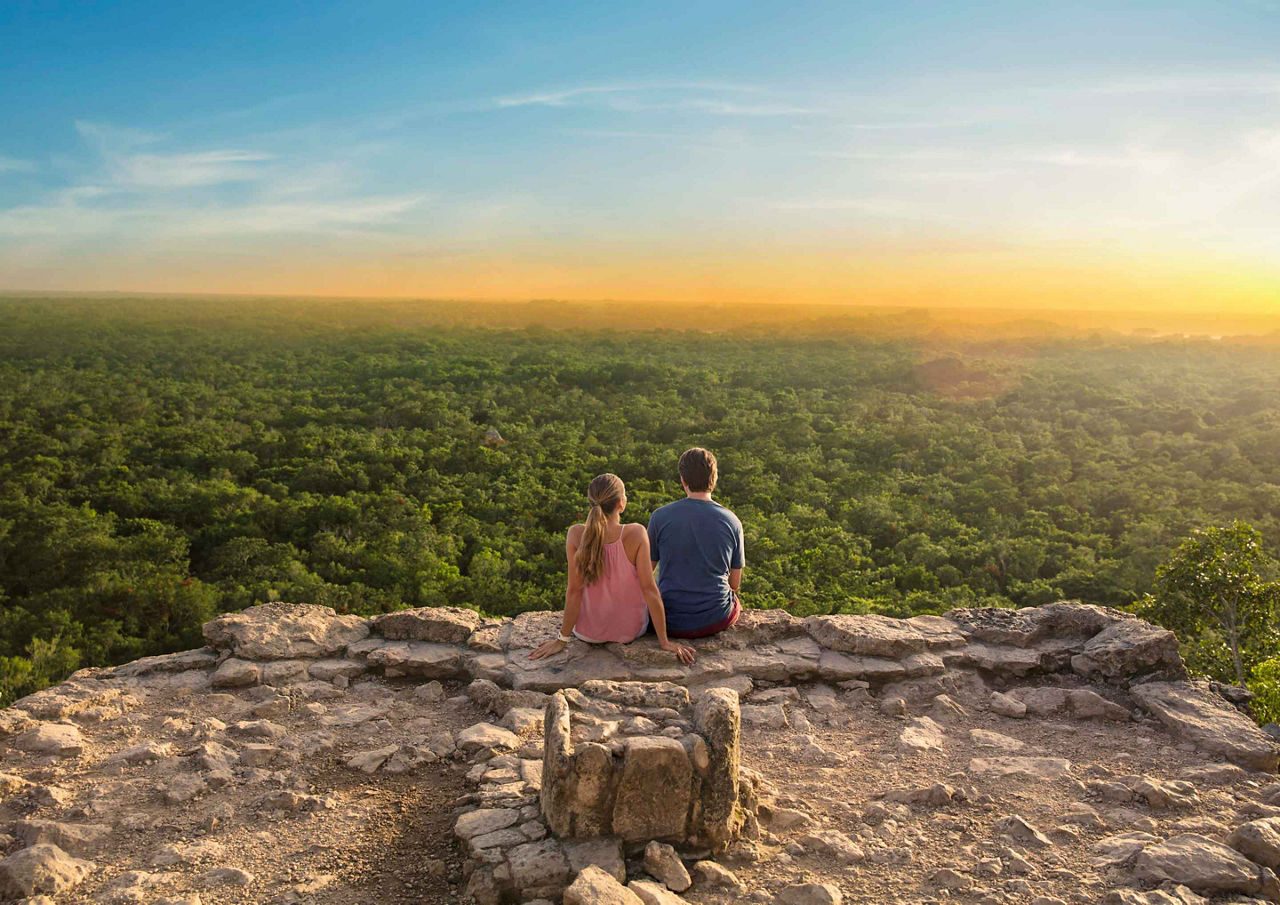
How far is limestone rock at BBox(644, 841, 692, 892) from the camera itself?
3436 millimetres

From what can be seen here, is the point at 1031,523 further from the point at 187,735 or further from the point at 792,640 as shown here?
the point at 187,735

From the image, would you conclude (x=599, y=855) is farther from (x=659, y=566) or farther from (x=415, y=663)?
(x=415, y=663)

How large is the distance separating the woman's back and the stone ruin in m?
1.41

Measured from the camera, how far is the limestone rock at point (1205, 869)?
345 centimetres

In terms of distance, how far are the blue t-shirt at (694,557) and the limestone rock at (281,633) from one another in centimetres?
230

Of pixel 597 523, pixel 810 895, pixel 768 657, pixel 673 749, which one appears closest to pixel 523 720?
pixel 597 523

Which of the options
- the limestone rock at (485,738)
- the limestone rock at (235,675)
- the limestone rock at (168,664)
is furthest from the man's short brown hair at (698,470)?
the limestone rock at (168,664)

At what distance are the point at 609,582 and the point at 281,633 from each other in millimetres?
2410

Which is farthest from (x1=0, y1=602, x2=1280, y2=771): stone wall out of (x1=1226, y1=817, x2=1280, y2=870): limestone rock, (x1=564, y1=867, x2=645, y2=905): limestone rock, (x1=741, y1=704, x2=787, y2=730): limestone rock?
(x1=564, y1=867, x2=645, y2=905): limestone rock

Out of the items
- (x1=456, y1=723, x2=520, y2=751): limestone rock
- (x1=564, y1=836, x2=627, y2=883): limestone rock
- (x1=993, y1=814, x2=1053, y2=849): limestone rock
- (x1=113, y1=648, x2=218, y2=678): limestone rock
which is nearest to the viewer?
(x1=564, y1=836, x2=627, y2=883): limestone rock

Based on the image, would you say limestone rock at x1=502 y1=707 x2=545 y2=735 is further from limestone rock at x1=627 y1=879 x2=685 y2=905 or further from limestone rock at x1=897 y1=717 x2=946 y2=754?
limestone rock at x1=897 y1=717 x2=946 y2=754

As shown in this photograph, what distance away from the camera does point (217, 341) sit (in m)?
58.8

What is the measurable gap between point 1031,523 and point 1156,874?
16216 mm

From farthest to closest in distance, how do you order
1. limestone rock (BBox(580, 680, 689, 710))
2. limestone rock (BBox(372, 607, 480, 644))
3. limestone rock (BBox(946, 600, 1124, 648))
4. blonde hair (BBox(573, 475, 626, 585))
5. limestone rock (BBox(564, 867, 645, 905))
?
limestone rock (BBox(946, 600, 1124, 648)) < limestone rock (BBox(372, 607, 480, 644)) < blonde hair (BBox(573, 475, 626, 585)) < limestone rock (BBox(580, 680, 689, 710)) < limestone rock (BBox(564, 867, 645, 905))
